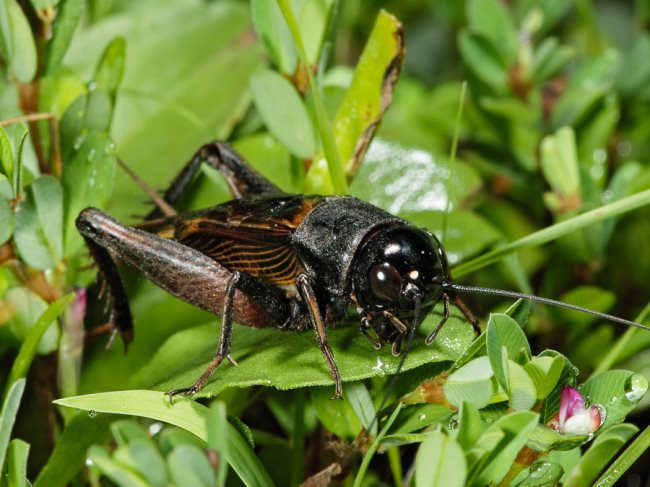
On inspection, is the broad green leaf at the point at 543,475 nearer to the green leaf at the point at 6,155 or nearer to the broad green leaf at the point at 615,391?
the broad green leaf at the point at 615,391

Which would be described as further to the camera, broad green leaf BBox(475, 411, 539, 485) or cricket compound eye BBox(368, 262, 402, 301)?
cricket compound eye BBox(368, 262, 402, 301)

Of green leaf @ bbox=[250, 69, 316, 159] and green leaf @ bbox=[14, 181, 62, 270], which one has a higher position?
green leaf @ bbox=[250, 69, 316, 159]

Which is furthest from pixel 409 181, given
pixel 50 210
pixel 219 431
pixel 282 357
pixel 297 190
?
pixel 219 431

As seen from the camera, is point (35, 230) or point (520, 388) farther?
point (35, 230)

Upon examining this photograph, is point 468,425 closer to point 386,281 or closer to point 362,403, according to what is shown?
point 362,403

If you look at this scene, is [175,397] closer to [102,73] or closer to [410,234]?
[410,234]

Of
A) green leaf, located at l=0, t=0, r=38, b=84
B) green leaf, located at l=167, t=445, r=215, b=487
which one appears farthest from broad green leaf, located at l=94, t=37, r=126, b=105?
green leaf, located at l=167, t=445, r=215, b=487

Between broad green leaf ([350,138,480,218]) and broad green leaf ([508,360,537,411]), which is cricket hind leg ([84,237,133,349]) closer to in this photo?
broad green leaf ([350,138,480,218])
